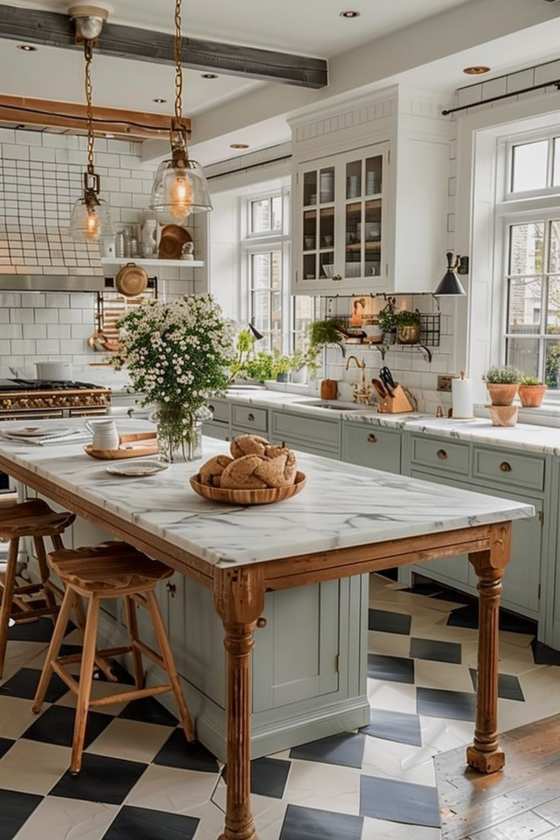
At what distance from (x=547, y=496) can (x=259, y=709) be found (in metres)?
1.74

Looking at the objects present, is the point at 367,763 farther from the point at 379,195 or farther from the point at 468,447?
the point at 379,195

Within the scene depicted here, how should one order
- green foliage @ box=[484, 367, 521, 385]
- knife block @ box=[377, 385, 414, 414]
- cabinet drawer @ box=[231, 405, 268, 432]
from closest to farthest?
green foliage @ box=[484, 367, 521, 385] → knife block @ box=[377, 385, 414, 414] → cabinet drawer @ box=[231, 405, 268, 432]

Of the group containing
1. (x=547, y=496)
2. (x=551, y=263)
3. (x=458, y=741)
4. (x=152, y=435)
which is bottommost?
(x=458, y=741)

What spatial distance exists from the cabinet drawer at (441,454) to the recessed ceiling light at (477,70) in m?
1.96

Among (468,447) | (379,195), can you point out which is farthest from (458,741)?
(379,195)

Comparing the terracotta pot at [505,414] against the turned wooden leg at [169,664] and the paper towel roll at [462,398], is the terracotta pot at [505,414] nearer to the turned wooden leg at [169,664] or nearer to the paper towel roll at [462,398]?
the paper towel roll at [462,398]

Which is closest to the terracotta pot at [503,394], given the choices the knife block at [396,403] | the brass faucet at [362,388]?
the knife block at [396,403]

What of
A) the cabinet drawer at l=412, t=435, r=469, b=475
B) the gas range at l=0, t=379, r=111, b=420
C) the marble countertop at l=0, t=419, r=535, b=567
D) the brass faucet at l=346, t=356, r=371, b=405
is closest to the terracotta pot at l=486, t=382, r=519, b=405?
the cabinet drawer at l=412, t=435, r=469, b=475

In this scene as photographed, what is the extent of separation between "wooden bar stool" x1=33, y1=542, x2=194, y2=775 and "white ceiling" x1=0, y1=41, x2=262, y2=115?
3115 millimetres

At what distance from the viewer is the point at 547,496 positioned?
3.91 m

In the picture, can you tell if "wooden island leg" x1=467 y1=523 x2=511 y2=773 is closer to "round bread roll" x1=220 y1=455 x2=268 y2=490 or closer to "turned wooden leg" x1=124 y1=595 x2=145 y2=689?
"round bread roll" x1=220 y1=455 x2=268 y2=490

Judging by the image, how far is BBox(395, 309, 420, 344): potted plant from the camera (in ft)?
17.6

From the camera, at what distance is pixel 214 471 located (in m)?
2.75

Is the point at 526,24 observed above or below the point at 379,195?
above
